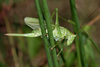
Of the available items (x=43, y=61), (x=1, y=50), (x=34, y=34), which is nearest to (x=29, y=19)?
(x=34, y=34)

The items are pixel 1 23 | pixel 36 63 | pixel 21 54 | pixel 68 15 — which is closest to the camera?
pixel 36 63

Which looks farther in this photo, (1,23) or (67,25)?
(67,25)

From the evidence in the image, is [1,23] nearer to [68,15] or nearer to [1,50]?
[1,50]

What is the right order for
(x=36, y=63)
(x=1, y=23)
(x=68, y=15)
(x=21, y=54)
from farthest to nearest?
(x=68, y=15), (x=1, y=23), (x=21, y=54), (x=36, y=63)

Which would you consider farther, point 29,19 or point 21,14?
point 21,14

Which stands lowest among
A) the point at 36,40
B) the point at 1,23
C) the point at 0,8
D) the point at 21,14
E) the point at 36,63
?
the point at 36,63

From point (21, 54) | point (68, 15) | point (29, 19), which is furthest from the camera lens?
point (68, 15)

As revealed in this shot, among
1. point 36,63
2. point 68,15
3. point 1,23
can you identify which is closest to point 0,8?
point 1,23

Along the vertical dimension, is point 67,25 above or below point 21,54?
above

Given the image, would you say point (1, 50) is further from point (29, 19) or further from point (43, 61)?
point (29, 19)
